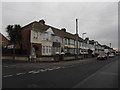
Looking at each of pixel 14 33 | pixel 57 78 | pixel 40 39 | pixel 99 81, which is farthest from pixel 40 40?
pixel 99 81

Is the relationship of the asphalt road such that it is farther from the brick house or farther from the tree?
the brick house

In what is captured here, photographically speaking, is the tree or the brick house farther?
the brick house

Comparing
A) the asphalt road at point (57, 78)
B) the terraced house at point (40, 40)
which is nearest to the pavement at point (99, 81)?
the asphalt road at point (57, 78)

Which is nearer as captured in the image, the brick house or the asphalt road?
the asphalt road

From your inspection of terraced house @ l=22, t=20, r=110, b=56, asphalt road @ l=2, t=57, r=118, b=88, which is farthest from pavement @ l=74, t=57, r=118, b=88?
terraced house @ l=22, t=20, r=110, b=56

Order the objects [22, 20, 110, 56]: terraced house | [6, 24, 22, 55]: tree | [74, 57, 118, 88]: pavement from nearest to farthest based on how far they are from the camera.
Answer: [74, 57, 118, 88]: pavement, [6, 24, 22, 55]: tree, [22, 20, 110, 56]: terraced house

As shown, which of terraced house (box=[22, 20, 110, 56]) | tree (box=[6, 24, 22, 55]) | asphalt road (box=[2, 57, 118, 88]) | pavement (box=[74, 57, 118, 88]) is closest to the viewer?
pavement (box=[74, 57, 118, 88])

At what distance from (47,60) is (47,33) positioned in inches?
364

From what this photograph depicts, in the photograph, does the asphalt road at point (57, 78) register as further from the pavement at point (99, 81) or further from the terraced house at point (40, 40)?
the terraced house at point (40, 40)

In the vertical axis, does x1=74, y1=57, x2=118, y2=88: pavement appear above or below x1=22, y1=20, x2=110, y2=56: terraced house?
below

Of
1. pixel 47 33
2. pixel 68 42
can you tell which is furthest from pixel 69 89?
pixel 68 42

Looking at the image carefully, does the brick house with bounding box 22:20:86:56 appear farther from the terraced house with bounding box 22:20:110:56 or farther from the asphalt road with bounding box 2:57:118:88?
the asphalt road with bounding box 2:57:118:88

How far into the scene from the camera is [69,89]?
6.60 m

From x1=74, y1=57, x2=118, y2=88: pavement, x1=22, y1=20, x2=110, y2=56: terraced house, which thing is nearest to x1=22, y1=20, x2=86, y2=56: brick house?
x1=22, y1=20, x2=110, y2=56: terraced house
